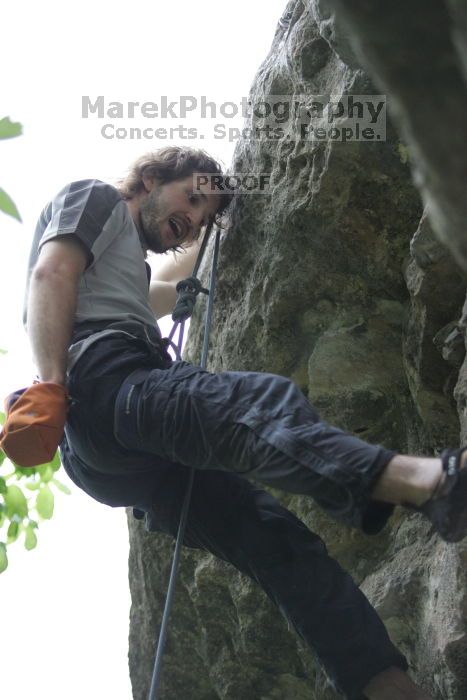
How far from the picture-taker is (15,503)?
3.66m

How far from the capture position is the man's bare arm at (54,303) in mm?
2576

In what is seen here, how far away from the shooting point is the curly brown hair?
11.1ft

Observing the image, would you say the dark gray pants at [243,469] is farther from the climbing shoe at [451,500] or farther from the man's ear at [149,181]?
the man's ear at [149,181]

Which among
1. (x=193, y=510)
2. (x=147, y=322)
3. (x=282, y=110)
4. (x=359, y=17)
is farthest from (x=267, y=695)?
(x=359, y=17)

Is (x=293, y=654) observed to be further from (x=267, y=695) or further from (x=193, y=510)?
(x=193, y=510)

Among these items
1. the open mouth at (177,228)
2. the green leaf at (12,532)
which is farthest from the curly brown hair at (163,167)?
the green leaf at (12,532)

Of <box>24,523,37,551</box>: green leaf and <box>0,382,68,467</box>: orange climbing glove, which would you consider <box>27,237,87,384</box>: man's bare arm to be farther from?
<box>24,523,37,551</box>: green leaf

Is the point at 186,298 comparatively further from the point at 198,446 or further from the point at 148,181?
the point at 198,446

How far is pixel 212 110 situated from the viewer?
4020mm

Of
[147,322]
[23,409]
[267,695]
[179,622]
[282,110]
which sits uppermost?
[282,110]

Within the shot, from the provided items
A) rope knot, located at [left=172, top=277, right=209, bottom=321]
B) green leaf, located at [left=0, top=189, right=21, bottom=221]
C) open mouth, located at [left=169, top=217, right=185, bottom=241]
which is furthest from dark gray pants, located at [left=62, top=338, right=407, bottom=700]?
green leaf, located at [left=0, top=189, right=21, bottom=221]

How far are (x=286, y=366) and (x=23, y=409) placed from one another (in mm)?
1165

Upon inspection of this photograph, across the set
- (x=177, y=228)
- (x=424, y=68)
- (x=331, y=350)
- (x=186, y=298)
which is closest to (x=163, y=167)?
(x=177, y=228)

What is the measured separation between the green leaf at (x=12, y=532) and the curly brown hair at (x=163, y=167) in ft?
4.41
